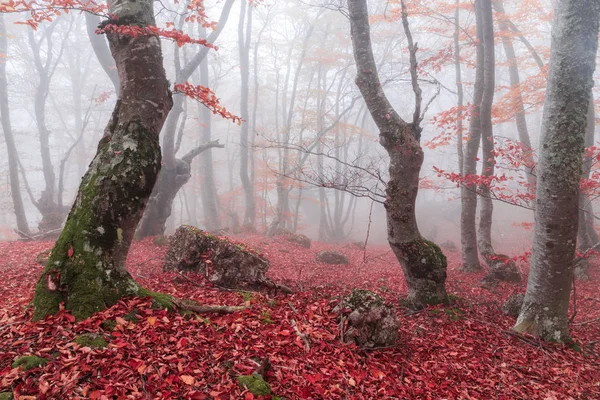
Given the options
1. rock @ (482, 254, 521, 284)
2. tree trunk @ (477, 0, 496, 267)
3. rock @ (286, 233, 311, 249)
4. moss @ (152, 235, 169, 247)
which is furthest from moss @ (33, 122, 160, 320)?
rock @ (286, 233, 311, 249)

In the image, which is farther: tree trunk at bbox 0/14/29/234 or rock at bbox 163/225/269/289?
tree trunk at bbox 0/14/29/234

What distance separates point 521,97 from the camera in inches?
497

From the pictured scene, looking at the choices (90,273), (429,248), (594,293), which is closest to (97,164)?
(90,273)

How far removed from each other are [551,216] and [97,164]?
230 inches

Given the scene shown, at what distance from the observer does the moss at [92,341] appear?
113 inches

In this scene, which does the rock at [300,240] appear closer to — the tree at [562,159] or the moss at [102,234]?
the tree at [562,159]

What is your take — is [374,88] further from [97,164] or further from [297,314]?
[97,164]

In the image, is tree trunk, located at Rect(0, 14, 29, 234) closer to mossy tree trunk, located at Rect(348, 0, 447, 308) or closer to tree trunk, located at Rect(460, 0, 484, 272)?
mossy tree trunk, located at Rect(348, 0, 447, 308)

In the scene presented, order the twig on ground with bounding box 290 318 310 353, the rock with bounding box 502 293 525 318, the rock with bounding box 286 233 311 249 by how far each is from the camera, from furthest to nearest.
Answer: the rock with bounding box 286 233 311 249, the rock with bounding box 502 293 525 318, the twig on ground with bounding box 290 318 310 353

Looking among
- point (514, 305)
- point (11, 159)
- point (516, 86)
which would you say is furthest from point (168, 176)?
point (516, 86)

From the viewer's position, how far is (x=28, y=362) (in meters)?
2.57

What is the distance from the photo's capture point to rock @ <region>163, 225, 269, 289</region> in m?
5.58

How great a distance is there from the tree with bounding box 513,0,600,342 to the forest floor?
0.66 metres

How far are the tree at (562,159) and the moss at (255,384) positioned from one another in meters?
4.13
